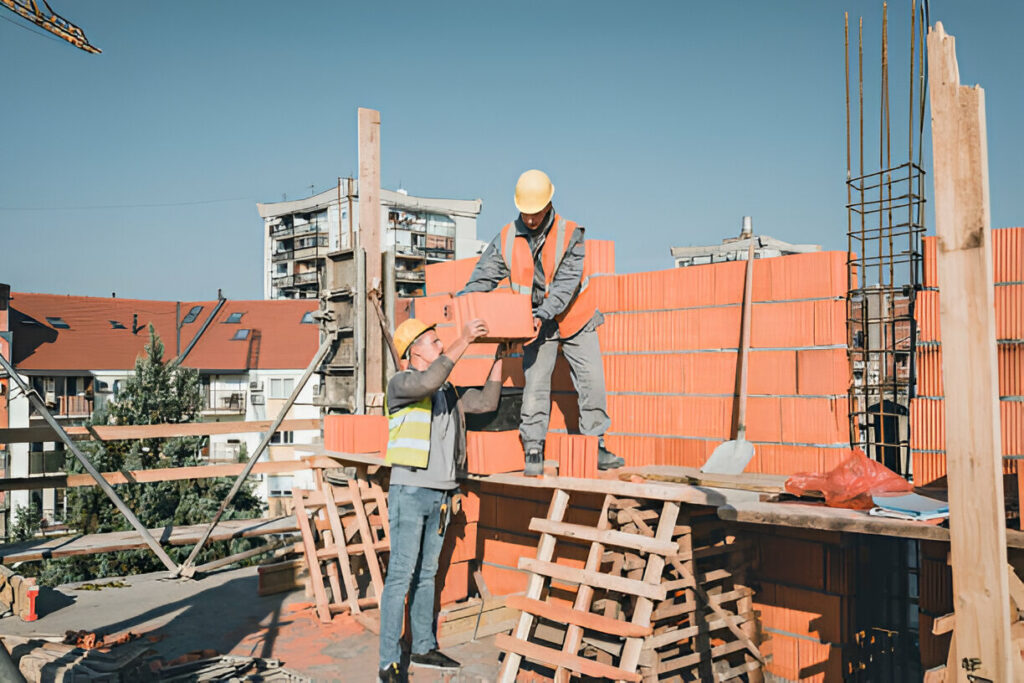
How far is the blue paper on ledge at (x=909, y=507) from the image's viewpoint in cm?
415

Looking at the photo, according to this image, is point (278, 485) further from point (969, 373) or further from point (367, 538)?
point (969, 373)

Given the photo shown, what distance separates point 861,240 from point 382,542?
5482mm

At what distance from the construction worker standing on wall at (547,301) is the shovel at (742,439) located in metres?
0.78

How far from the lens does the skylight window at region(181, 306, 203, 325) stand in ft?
131

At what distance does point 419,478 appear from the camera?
5.53 m

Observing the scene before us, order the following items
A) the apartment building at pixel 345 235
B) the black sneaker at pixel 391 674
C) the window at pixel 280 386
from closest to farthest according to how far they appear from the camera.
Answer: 1. the black sneaker at pixel 391 674
2. the window at pixel 280 386
3. the apartment building at pixel 345 235

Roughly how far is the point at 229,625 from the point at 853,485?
6.24 m

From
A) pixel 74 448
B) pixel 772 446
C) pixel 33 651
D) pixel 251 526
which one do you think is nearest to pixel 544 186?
pixel 772 446

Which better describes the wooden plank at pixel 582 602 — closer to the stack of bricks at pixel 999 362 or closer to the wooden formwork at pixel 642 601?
the wooden formwork at pixel 642 601

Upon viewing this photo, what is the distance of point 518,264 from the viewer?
246 inches

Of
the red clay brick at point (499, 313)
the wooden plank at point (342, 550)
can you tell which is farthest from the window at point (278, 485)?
Result: the red clay brick at point (499, 313)

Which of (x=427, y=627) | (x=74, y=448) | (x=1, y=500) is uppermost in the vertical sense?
(x=74, y=448)

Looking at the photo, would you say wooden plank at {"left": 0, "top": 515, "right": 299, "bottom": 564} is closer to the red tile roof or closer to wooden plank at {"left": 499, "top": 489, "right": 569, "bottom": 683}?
wooden plank at {"left": 499, "top": 489, "right": 569, "bottom": 683}

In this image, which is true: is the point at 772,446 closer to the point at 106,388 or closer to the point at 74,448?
the point at 74,448
